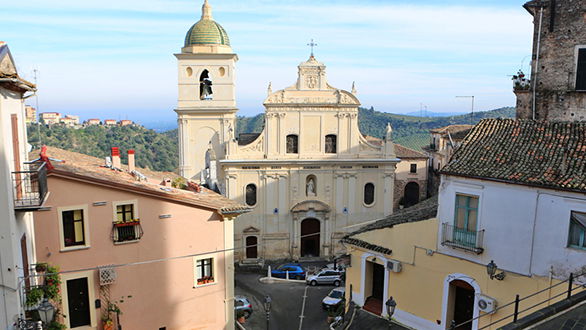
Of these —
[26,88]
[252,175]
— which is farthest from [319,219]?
[26,88]

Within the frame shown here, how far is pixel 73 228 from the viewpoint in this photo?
14.5 meters

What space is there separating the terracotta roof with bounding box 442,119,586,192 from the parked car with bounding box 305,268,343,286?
50.6 ft

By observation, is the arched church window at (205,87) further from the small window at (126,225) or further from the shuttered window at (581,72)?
the shuttered window at (581,72)

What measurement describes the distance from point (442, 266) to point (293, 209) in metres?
20.9

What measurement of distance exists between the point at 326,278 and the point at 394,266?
508 inches

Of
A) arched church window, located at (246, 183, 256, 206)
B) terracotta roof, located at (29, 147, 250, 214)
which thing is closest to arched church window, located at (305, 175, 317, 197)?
arched church window, located at (246, 183, 256, 206)

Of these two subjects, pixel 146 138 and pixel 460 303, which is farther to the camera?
pixel 146 138

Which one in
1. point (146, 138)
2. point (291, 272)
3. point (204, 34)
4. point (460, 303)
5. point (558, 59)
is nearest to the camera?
point (460, 303)

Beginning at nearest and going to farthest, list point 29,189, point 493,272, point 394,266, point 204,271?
1. point 29,189
2. point 493,272
3. point 394,266
4. point 204,271

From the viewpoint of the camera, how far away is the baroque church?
1350 inches

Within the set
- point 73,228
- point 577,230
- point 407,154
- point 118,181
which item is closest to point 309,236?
point 407,154

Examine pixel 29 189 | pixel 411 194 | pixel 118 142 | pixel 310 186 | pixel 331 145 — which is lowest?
pixel 411 194

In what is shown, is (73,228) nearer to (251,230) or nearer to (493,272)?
(493,272)

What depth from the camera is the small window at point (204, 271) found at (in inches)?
650
